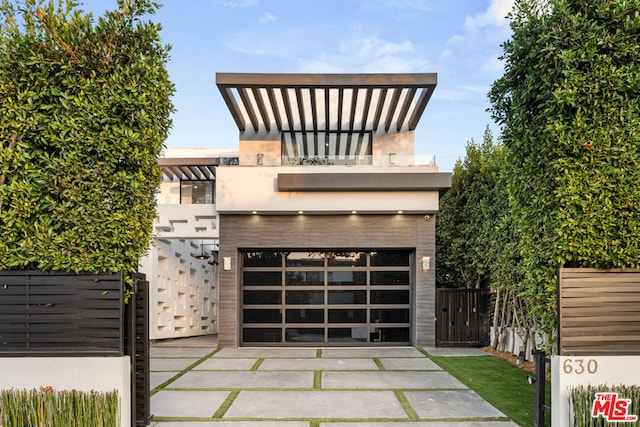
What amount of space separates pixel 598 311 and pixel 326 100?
6.95 metres


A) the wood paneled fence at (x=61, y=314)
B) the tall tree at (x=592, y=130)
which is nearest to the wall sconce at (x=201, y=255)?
the wood paneled fence at (x=61, y=314)

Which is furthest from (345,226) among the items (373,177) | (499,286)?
(499,286)

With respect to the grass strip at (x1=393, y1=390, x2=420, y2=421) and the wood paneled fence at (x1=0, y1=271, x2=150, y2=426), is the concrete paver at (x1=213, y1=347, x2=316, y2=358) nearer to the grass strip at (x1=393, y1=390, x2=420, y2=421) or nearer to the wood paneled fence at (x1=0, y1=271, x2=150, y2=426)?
the grass strip at (x1=393, y1=390, x2=420, y2=421)

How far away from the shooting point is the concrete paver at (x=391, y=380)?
6.31 m

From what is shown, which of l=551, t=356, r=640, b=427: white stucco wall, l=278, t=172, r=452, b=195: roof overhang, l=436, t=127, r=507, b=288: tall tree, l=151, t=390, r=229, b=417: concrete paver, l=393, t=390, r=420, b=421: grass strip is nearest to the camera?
l=551, t=356, r=640, b=427: white stucco wall

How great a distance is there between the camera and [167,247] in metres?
10.7

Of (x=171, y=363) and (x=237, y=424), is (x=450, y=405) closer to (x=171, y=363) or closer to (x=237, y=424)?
(x=237, y=424)

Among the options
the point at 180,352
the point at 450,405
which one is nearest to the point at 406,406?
the point at 450,405

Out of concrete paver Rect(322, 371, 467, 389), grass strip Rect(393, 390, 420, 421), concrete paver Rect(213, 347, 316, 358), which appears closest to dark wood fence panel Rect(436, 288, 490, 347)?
concrete paver Rect(322, 371, 467, 389)

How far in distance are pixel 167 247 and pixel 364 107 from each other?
19.6 feet

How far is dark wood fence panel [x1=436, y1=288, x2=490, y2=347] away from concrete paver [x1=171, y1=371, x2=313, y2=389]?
4051 millimetres

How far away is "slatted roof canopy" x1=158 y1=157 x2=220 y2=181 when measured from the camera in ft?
38.0

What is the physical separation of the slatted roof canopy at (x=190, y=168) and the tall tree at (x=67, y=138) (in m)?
7.02

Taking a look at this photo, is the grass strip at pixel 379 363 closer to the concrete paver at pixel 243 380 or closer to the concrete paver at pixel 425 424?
the concrete paver at pixel 243 380
